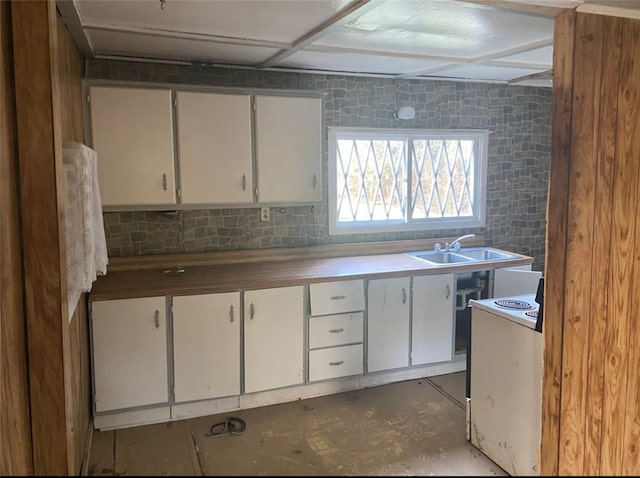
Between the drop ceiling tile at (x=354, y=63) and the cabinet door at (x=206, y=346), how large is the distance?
62.3 inches

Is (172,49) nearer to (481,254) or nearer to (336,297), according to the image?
(336,297)

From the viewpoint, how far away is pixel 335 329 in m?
3.48

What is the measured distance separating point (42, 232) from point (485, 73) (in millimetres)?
3574

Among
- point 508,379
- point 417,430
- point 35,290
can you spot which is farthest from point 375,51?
point 35,290

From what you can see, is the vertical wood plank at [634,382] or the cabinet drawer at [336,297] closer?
the vertical wood plank at [634,382]

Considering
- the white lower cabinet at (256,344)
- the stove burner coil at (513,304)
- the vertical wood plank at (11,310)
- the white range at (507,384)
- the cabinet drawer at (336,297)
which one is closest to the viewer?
the vertical wood plank at (11,310)

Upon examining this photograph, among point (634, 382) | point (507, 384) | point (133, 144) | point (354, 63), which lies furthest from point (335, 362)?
point (354, 63)

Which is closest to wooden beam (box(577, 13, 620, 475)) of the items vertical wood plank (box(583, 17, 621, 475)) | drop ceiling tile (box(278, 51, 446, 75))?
vertical wood plank (box(583, 17, 621, 475))

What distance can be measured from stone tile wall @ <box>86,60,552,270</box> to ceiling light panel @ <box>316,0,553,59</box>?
890 mm

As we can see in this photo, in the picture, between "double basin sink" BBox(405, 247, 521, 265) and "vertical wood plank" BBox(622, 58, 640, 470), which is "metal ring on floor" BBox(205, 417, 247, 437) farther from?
"vertical wood plank" BBox(622, 58, 640, 470)

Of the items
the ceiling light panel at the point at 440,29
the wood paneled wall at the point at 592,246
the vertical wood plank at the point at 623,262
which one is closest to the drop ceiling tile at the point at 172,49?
the ceiling light panel at the point at 440,29

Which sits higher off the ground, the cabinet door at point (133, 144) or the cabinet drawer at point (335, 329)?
the cabinet door at point (133, 144)

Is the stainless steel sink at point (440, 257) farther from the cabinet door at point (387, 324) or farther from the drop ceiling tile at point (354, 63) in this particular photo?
the drop ceiling tile at point (354, 63)

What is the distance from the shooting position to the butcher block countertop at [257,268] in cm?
311
